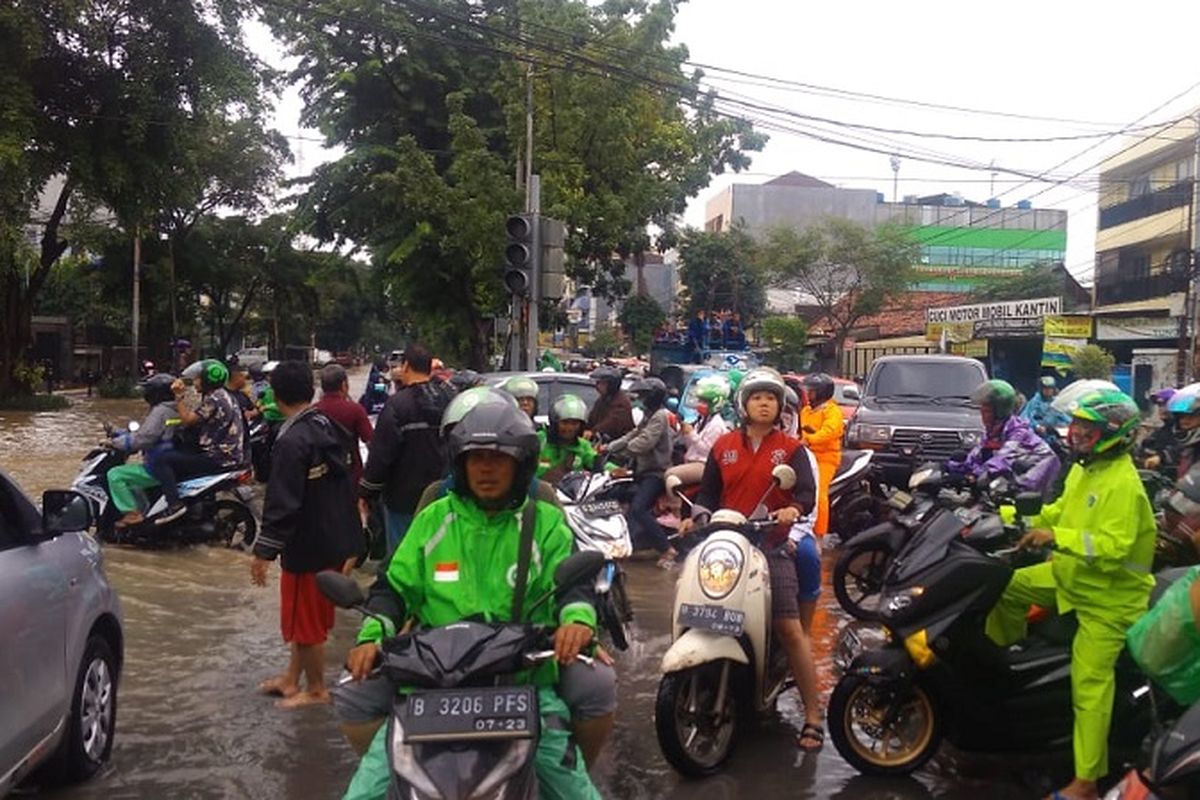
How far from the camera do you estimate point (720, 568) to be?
14.9 ft

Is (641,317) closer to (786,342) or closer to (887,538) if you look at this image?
(786,342)

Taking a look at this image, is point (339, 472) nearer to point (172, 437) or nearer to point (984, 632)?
point (984, 632)

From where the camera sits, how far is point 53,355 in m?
41.6

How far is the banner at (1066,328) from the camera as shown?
28.6 m

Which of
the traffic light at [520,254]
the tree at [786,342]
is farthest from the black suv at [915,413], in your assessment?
the tree at [786,342]

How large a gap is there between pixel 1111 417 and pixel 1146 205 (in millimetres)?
35178

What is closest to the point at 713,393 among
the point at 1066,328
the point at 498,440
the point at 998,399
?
the point at 998,399

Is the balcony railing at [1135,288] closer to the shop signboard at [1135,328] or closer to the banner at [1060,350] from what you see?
the shop signboard at [1135,328]

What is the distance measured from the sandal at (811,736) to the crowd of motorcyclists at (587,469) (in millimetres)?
11

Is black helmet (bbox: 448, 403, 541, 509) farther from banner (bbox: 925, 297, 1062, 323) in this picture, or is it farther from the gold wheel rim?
banner (bbox: 925, 297, 1062, 323)

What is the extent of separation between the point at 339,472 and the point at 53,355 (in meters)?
41.0

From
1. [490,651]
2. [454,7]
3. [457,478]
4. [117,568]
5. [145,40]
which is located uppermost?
[454,7]

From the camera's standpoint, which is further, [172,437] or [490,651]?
[172,437]

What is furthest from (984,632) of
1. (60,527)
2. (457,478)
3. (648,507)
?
(648,507)
